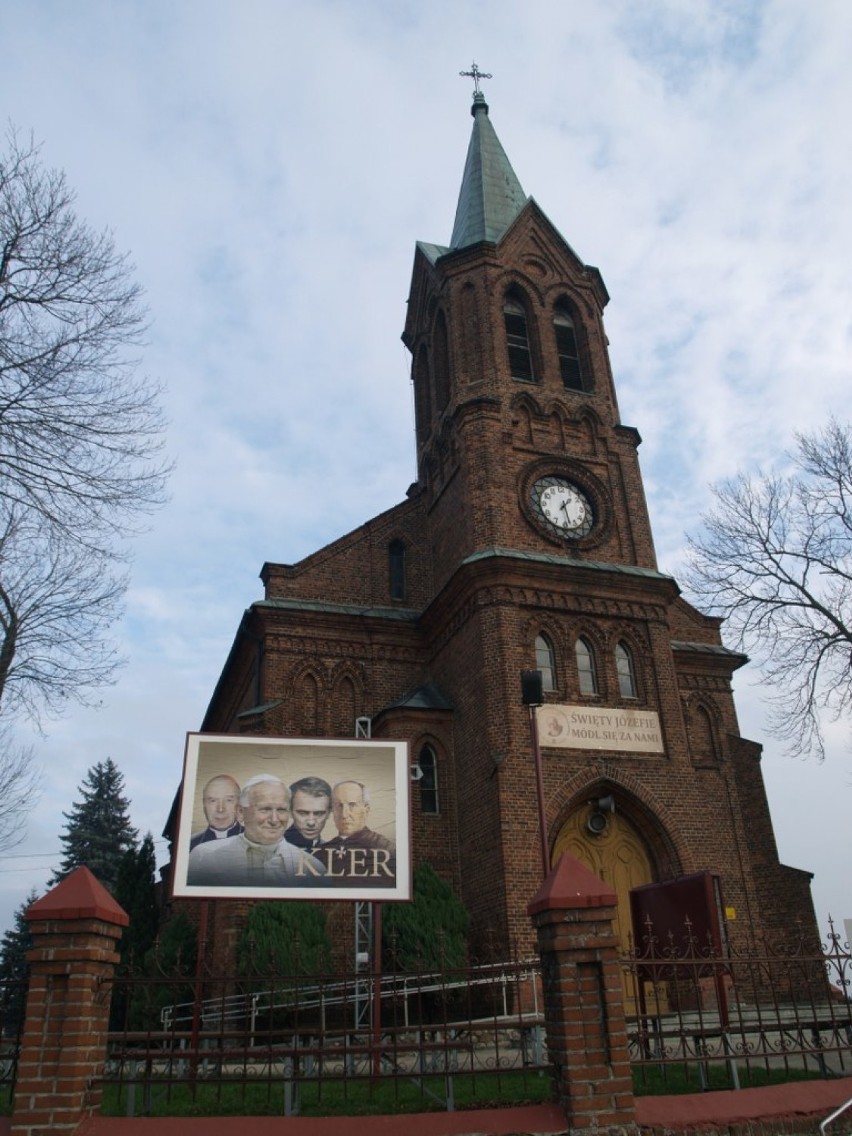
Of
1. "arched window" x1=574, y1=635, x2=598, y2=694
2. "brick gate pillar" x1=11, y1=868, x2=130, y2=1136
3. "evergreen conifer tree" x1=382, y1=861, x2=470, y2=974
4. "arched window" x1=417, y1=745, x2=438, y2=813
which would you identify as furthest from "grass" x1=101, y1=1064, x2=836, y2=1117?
"arched window" x1=574, y1=635, x2=598, y2=694

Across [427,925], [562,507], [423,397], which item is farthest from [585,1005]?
[423,397]

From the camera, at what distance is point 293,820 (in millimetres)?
10445

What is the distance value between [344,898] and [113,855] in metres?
39.1

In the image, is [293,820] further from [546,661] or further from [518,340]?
[518,340]

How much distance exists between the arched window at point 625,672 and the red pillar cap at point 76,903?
534 inches

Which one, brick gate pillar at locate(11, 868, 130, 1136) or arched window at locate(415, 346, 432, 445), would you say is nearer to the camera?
brick gate pillar at locate(11, 868, 130, 1136)

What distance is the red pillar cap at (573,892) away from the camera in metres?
7.70

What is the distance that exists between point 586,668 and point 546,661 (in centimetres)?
97

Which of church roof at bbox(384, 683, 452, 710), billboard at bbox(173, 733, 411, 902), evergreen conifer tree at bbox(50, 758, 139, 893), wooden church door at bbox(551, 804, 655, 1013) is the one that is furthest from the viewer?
evergreen conifer tree at bbox(50, 758, 139, 893)

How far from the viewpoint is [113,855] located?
148ft

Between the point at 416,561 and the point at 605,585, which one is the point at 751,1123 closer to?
the point at 605,585

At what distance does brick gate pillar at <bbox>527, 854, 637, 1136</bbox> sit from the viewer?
7.27 m

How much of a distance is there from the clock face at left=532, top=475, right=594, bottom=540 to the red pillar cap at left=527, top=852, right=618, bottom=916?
44.6 feet

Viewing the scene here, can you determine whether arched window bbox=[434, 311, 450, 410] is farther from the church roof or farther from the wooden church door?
the wooden church door
